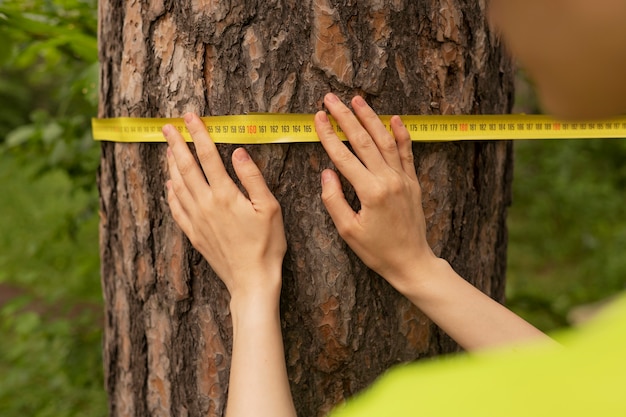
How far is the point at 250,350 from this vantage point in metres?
Answer: 1.29

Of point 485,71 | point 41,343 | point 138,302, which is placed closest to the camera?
point 485,71

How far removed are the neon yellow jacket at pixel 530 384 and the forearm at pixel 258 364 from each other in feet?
2.38

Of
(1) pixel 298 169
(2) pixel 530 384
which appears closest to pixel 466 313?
(1) pixel 298 169

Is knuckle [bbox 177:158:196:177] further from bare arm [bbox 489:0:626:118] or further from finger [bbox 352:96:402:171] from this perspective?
bare arm [bbox 489:0:626:118]

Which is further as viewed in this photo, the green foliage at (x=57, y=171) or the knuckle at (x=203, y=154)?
the green foliage at (x=57, y=171)

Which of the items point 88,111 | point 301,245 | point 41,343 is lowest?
point 41,343

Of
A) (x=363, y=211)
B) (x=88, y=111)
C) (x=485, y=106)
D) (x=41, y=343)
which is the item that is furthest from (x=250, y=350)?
(x=41, y=343)

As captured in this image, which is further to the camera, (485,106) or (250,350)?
(485,106)

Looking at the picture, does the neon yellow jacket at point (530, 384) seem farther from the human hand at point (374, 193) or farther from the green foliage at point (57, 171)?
the green foliage at point (57, 171)

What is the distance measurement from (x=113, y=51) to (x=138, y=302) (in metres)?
0.65

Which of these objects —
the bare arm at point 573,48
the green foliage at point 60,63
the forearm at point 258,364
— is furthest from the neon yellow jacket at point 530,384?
the green foliage at point 60,63

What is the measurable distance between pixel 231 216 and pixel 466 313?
21.8 inches

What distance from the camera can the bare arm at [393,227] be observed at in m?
1.37

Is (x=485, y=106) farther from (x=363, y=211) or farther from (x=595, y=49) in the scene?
(x=595, y=49)
